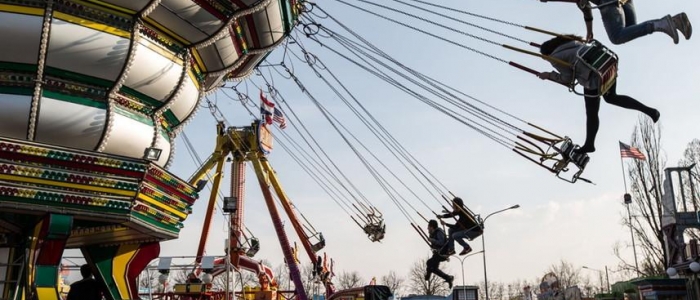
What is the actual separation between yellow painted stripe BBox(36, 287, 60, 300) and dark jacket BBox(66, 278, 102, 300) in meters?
0.21

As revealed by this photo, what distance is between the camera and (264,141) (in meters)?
32.0

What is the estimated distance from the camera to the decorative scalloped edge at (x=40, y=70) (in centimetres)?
984

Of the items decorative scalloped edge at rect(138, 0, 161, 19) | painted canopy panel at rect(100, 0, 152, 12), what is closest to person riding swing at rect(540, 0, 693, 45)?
Result: decorative scalloped edge at rect(138, 0, 161, 19)

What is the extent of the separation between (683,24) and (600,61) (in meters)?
1.12

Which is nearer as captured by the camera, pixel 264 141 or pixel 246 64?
pixel 246 64

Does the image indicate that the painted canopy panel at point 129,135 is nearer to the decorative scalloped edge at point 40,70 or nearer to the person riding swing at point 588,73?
the decorative scalloped edge at point 40,70

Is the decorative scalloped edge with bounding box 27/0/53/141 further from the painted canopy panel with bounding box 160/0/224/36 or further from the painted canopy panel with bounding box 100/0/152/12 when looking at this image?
the painted canopy panel with bounding box 160/0/224/36

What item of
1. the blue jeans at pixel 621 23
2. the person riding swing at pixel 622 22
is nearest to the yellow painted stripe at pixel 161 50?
the person riding swing at pixel 622 22

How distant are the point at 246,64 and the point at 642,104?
9.37m

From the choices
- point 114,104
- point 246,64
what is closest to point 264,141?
point 246,64

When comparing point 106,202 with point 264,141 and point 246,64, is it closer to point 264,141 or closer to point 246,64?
point 246,64

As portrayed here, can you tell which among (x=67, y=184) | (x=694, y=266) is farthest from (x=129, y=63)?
(x=694, y=266)

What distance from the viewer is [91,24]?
34.0 feet

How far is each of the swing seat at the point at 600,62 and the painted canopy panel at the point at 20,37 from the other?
8.05m
